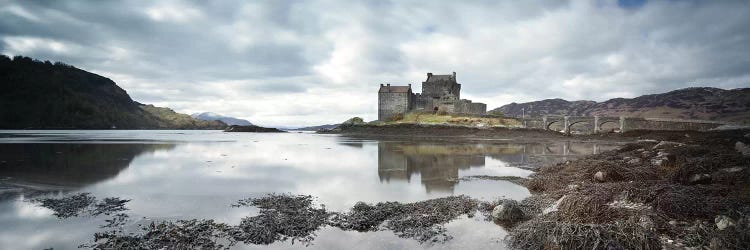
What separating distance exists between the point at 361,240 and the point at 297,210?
119 inches

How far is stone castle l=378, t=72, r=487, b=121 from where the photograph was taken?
295 ft

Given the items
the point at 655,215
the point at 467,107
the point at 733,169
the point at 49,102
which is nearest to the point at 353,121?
the point at 467,107

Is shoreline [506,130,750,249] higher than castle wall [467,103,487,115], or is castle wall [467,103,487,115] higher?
castle wall [467,103,487,115]

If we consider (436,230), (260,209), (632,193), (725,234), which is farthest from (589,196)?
(260,209)

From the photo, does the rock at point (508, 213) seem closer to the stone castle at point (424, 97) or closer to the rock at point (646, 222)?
the rock at point (646, 222)

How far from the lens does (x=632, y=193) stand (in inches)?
323

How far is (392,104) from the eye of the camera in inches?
3607

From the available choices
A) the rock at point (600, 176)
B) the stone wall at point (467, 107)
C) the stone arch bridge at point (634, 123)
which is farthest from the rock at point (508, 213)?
the stone wall at point (467, 107)

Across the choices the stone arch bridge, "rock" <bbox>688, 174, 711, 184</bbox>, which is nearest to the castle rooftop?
the stone arch bridge

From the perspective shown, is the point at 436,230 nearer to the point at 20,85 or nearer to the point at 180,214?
the point at 180,214

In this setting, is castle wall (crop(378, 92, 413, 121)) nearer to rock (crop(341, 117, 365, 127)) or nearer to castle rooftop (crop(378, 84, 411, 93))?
castle rooftop (crop(378, 84, 411, 93))

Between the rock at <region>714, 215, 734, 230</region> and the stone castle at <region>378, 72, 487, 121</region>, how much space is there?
269 feet

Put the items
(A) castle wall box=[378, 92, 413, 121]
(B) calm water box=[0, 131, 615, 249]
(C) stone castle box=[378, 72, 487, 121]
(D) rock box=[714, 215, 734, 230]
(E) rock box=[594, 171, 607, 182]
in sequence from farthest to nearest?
1. (A) castle wall box=[378, 92, 413, 121]
2. (C) stone castle box=[378, 72, 487, 121]
3. (E) rock box=[594, 171, 607, 182]
4. (B) calm water box=[0, 131, 615, 249]
5. (D) rock box=[714, 215, 734, 230]

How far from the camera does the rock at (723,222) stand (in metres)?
5.61
